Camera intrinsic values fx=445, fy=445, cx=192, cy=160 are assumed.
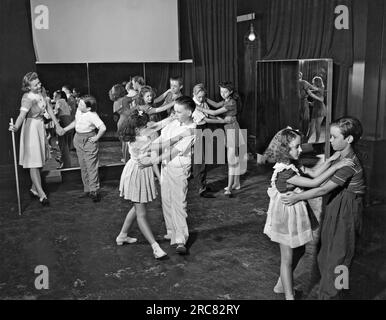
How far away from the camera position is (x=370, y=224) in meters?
4.69

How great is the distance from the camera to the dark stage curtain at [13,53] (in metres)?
5.79

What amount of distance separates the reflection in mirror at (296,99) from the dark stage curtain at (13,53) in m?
3.56

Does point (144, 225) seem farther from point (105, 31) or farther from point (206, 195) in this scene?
point (105, 31)

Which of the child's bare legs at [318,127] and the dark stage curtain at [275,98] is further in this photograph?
the dark stage curtain at [275,98]

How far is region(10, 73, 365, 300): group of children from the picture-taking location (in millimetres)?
2875

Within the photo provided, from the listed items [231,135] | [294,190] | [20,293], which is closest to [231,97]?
[231,135]

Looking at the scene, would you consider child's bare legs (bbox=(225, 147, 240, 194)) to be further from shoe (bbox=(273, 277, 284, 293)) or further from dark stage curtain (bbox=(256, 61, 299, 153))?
shoe (bbox=(273, 277, 284, 293))

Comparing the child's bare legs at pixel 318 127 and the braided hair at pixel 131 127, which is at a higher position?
the braided hair at pixel 131 127

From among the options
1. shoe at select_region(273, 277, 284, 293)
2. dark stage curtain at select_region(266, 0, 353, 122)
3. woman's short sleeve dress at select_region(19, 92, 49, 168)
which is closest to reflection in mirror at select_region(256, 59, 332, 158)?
dark stage curtain at select_region(266, 0, 353, 122)

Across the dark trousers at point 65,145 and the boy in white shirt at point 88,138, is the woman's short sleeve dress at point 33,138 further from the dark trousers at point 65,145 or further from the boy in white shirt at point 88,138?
the dark trousers at point 65,145

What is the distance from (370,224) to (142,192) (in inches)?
100

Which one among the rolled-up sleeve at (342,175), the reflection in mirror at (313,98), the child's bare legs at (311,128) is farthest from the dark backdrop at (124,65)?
the rolled-up sleeve at (342,175)

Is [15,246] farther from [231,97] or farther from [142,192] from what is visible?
[231,97]

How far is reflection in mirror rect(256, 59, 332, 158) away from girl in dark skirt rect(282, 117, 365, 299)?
345 cm
